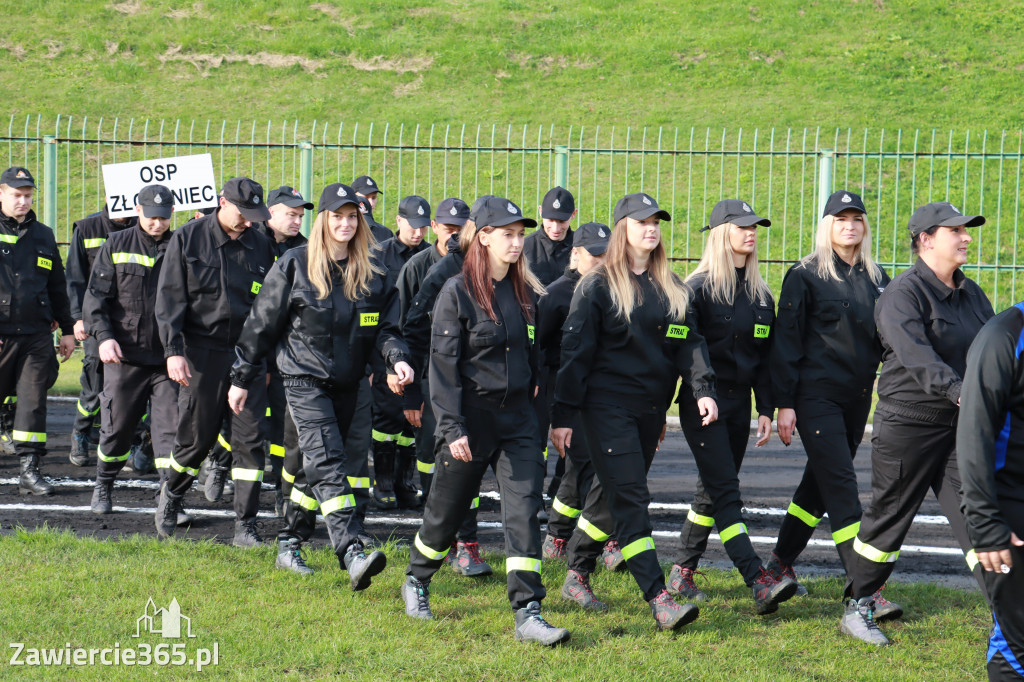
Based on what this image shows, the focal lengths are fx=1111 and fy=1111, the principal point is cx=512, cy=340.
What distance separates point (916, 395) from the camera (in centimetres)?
523

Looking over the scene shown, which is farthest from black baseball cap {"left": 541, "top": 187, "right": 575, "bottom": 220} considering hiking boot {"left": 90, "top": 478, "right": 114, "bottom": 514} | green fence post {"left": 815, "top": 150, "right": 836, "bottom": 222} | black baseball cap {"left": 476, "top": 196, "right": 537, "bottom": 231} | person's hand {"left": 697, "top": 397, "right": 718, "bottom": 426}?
green fence post {"left": 815, "top": 150, "right": 836, "bottom": 222}

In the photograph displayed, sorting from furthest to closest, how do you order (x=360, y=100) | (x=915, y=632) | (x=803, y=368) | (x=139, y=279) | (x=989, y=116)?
(x=360, y=100) → (x=989, y=116) → (x=139, y=279) → (x=803, y=368) → (x=915, y=632)

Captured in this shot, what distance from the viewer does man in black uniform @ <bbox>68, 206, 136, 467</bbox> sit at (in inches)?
350

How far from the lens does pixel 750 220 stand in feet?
19.9

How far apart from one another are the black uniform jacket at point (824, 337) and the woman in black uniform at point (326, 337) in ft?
6.72

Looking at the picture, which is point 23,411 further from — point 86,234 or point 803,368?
point 803,368

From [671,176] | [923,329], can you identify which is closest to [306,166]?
[923,329]

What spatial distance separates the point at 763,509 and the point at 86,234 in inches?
230

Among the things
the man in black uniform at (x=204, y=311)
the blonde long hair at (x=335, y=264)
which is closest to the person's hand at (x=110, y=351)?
the man in black uniform at (x=204, y=311)

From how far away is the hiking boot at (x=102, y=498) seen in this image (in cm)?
775

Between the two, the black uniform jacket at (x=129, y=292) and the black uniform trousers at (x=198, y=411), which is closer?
the black uniform trousers at (x=198, y=411)

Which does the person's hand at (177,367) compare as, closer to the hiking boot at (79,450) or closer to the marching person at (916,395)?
the hiking boot at (79,450)

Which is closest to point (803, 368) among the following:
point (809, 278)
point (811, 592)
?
point (809, 278)

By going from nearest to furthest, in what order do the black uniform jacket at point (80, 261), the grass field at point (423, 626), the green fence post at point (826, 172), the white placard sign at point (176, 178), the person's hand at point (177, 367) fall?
the grass field at point (423, 626), the person's hand at point (177, 367), the black uniform jacket at point (80, 261), the white placard sign at point (176, 178), the green fence post at point (826, 172)
